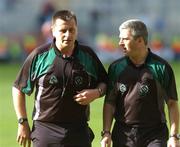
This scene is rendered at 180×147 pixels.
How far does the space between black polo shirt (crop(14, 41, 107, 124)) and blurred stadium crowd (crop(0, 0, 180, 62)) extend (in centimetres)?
2277

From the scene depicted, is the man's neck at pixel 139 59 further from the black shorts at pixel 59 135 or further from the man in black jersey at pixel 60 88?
the black shorts at pixel 59 135

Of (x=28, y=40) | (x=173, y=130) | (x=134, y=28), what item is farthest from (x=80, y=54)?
(x=28, y=40)

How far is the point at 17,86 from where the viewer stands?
9.09 meters

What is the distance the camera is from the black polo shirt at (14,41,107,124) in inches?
352

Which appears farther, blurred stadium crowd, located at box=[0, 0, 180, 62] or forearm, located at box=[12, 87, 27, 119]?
blurred stadium crowd, located at box=[0, 0, 180, 62]

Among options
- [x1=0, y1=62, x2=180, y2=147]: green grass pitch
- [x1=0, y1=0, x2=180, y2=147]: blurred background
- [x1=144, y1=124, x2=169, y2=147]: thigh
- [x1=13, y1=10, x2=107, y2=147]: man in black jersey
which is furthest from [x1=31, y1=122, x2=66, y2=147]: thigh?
[x1=0, y1=0, x2=180, y2=147]: blurred background

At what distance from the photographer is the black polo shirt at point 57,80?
8.95m

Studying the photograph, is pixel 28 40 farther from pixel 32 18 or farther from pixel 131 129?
pixel 131 129

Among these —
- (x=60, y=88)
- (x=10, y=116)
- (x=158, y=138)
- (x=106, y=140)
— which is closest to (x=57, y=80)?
(x=60, y=88)

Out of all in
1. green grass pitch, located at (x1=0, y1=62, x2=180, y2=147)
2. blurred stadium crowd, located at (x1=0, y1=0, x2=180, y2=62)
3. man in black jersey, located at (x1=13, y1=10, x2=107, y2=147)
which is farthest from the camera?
blurred stadium crowd, located at (x1=0, y1=0, x2=180, y2=62)

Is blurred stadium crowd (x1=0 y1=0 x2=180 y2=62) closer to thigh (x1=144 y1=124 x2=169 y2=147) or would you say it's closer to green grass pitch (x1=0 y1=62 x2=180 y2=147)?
green grass pitch (x1=0 y1=62 x2=180 y2=147)

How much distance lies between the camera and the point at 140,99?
902 cm

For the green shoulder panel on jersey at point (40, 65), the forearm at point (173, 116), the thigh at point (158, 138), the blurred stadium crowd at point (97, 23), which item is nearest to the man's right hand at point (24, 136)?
the green shoulder panel on jersey at point (40, 65)

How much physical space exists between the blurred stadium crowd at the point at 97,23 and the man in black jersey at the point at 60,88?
22.8 meters
